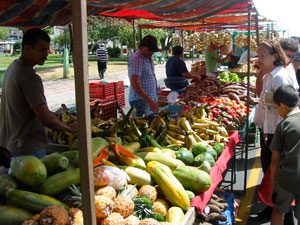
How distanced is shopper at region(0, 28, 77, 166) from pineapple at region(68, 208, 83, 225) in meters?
1.27

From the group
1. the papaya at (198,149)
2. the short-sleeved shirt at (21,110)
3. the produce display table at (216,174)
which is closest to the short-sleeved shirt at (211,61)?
the produce display table at (216,174)

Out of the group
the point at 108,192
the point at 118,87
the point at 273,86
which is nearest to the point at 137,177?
the point at 108,192

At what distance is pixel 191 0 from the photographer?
575cm

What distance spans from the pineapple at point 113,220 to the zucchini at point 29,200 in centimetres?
30

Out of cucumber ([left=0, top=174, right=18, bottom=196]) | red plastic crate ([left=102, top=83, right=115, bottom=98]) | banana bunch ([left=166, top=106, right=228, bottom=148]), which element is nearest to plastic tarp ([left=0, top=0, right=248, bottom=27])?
banana bunch ([left=166, top=106, right=228, bottom=148])

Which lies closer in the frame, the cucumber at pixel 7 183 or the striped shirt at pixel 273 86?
the cucumber at pixel 7 183

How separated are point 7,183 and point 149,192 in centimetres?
96

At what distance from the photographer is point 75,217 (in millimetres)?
2135

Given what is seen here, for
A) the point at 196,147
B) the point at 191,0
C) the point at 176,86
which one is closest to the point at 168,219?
the point at 196,147

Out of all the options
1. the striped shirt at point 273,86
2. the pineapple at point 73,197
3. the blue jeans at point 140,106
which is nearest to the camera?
the pineapple at point 73,197

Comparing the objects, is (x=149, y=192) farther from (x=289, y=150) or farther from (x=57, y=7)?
(x=57, y=7)

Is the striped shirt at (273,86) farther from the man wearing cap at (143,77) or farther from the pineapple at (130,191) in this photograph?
the pineapple at (130,191)

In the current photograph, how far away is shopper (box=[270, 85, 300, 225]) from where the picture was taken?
11.6ft

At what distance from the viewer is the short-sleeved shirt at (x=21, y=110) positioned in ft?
11.0
